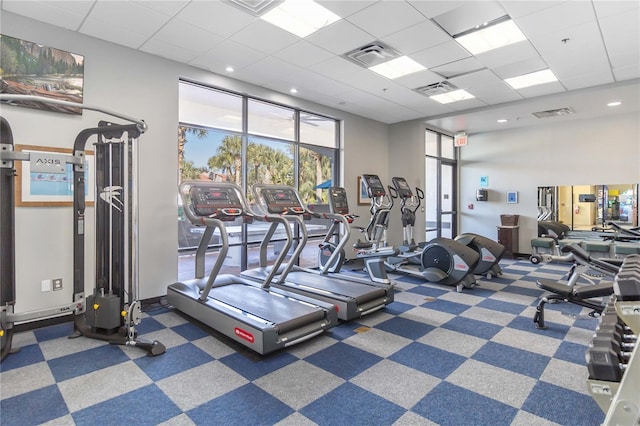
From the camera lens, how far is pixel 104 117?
13.8 ft

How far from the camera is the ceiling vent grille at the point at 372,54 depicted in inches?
173

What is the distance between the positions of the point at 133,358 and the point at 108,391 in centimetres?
53

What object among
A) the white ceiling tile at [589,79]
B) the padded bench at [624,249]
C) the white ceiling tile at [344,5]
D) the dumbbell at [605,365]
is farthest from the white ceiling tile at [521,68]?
the dumbbell at [605,365]

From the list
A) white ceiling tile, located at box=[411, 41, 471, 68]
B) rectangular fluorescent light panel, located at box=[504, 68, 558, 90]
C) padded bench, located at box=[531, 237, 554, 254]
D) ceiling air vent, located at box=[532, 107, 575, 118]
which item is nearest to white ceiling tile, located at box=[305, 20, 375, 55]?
white ceiling tile, located at box=[411, 41, 471, 68]

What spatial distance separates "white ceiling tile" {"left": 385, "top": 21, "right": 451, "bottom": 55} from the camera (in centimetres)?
392

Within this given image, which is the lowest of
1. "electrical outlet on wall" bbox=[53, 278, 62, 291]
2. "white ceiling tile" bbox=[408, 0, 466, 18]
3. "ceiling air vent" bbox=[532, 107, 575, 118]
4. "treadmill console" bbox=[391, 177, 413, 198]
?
"electrical outlet on wall" bbox=[53, 278, 62, 291]

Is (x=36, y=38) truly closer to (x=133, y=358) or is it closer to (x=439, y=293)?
(x=133, y=358)

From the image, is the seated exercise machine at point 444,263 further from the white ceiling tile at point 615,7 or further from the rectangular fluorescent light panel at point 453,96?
the white ceiling tile at point 615,7

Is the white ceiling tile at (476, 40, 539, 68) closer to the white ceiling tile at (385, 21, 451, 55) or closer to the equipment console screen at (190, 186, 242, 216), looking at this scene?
the white ceiling tile at (385, 21, 451, 55)

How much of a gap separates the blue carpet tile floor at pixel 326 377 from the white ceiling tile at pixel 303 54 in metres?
3.41

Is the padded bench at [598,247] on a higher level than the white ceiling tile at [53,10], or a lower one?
lower

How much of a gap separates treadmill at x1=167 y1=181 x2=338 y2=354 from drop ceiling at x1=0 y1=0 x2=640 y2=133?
1.79 m

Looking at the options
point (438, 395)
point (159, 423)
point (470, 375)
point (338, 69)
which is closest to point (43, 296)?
point (159, 423)

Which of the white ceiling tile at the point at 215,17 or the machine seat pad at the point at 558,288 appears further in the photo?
the machine seat pad at the point at 558,288
